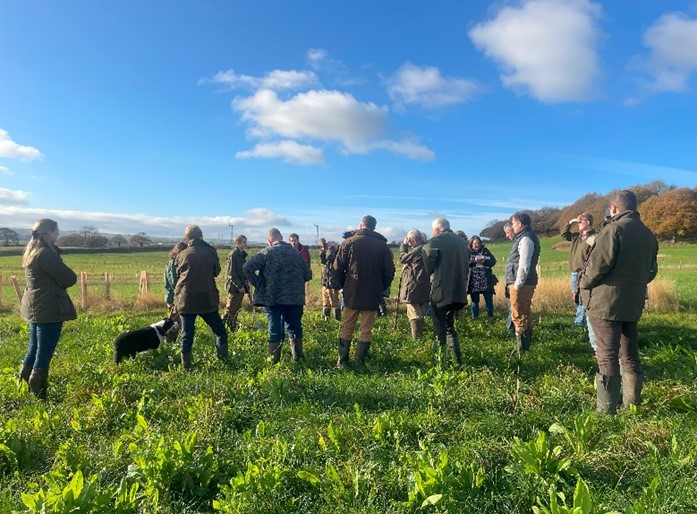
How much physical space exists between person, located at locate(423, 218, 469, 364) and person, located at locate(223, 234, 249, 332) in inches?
149

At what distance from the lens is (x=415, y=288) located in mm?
7391

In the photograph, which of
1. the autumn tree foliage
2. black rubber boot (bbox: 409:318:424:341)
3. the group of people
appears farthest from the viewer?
the autumn tree foliage

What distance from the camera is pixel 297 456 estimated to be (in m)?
3.29

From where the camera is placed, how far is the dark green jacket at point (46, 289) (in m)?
4.97

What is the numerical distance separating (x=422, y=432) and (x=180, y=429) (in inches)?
81.6

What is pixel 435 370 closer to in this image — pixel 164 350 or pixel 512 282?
pixel 512 282

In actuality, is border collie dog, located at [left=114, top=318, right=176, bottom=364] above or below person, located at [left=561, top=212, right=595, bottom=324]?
below

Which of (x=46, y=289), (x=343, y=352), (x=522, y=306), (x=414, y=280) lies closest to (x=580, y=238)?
(x=522, y=306)

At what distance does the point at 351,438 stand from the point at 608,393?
235 cm

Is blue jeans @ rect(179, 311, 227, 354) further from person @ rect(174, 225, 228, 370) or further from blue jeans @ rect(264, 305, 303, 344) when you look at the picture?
blue jeans @ rect(264, 305, 303, 344)

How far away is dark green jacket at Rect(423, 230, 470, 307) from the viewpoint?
5.90 m

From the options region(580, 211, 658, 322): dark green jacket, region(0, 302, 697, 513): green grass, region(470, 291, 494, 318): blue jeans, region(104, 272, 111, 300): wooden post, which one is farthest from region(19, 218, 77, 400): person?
region(104, 272, 111, 300): wooden post

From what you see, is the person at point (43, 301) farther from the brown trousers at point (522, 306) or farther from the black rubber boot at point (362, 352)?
the brown trousers at point (522, 306)

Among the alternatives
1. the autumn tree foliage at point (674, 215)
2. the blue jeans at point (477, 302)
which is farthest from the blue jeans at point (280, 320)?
the autumn tree foliage at point (674, 215)
